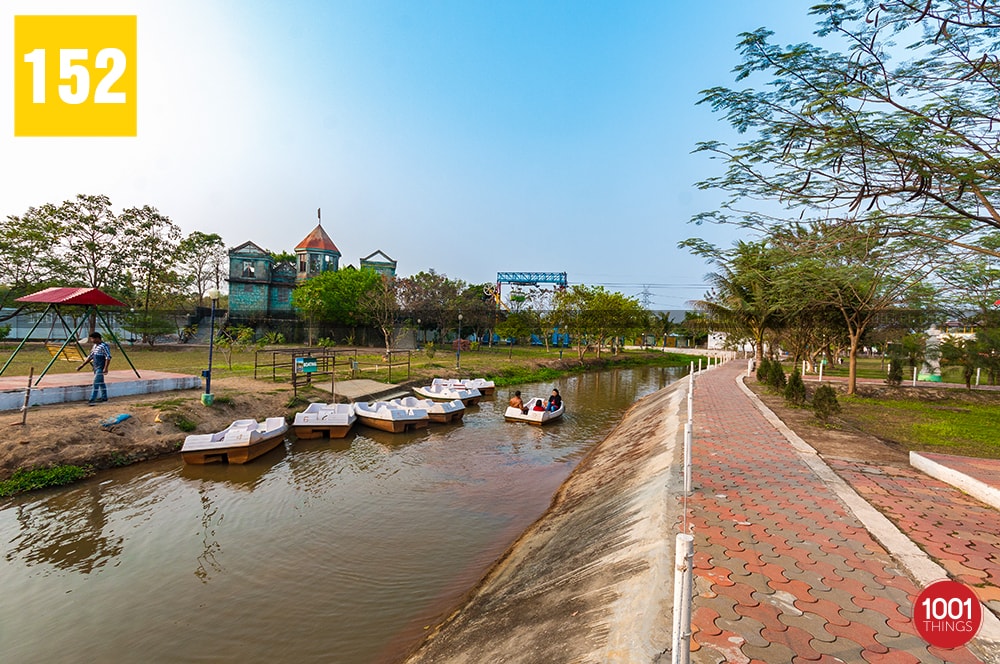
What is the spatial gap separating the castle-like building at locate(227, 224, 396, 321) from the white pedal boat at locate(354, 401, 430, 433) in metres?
29.8

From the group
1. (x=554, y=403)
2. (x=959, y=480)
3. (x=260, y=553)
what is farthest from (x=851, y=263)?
(x=260, y=553)

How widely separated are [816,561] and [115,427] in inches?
553

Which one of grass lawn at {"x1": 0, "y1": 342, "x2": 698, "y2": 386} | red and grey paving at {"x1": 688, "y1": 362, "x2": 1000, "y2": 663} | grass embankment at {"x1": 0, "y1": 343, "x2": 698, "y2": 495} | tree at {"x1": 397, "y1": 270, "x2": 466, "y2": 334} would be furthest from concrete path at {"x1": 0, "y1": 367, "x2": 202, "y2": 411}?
tree at {"x1": 397, "y1": 270, "x2": 466, "y2": 334}

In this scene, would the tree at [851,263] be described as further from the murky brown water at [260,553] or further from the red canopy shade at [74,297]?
the red canopy shade at [74,297]

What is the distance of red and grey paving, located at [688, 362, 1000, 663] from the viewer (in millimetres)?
3187

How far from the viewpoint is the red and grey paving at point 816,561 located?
10.5 feet

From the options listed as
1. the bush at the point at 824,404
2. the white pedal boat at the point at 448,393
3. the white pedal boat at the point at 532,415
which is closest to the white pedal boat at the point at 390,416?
the white pedal boat at the point at 532,415

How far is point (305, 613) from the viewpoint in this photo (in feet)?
18.7

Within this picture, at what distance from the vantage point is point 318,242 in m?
44.5

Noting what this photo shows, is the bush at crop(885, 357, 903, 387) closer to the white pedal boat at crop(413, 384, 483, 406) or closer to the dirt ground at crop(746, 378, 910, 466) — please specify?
the dirt ground at crop(746, 378, 910, 466)

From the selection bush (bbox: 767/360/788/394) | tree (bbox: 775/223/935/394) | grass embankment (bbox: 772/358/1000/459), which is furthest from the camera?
bush (bbox: 767/360/788/394)

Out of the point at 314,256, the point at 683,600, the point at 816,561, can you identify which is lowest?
the point at 816,561

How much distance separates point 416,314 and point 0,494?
1365 inches

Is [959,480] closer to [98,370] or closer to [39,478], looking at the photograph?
[39,478]
